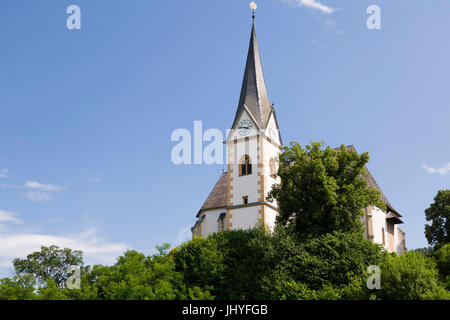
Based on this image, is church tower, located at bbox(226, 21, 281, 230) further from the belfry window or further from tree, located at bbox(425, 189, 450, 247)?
tree, located at bbox(425, 189, 450, 247)

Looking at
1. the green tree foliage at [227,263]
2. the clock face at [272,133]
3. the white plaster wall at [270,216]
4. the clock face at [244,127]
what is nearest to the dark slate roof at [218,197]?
the white plaster wall at [270,216]

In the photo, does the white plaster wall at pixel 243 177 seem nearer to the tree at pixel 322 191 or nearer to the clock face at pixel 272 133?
the clock face at pixel 272 133

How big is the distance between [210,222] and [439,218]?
79.6 ft

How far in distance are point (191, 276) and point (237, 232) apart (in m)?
5.43

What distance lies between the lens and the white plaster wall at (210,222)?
53.8m

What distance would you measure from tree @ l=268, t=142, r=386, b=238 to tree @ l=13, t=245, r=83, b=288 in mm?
41407

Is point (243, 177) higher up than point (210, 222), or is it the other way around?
point (243, 177)

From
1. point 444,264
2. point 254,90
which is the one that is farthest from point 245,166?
point 444,264

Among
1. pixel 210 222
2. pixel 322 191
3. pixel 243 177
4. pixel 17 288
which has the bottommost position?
pixel 17 288

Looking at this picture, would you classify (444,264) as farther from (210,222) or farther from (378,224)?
(210,222)

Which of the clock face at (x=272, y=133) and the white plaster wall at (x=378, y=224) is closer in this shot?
the white plaster wall at (x=378, y=224)

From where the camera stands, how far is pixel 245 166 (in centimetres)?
4800

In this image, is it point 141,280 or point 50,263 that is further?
point 50,263
